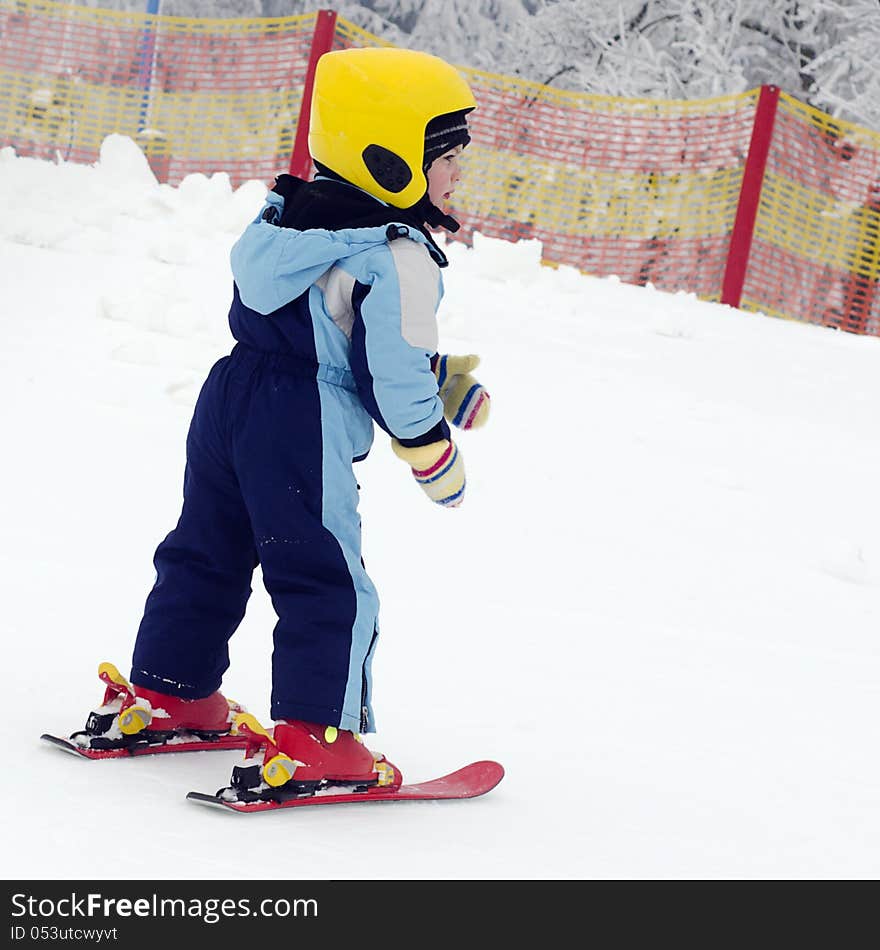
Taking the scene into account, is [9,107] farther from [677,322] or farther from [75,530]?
[75,530]

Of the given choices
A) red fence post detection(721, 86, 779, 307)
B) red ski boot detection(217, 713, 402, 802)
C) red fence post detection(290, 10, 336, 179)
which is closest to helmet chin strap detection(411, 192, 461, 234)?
red ski boot detection(217, 713, 402, 802)

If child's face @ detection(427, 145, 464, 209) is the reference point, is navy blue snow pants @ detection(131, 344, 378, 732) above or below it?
below

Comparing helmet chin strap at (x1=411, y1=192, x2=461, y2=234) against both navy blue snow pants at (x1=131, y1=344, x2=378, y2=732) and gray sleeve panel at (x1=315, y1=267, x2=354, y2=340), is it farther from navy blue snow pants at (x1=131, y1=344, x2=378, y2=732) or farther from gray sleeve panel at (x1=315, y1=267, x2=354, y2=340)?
navy blue snow pants at (x1=131, y1=344, x2=378, y2=732)

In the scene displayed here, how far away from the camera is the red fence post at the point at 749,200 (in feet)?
34.7

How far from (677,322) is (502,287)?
1.09 m

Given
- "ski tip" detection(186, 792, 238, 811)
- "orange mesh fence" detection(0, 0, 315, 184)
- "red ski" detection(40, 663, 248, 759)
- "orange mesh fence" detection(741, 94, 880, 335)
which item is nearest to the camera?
"ski tip" detection(186, 792, 238, 811)

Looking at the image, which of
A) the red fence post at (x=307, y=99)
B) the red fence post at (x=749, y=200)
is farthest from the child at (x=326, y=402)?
the red fence post at (x=749, y=200)

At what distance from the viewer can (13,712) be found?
236 cm

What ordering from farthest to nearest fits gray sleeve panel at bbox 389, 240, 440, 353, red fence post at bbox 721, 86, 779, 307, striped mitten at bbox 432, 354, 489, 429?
red fence post at bbox 721, 86, 779, 307 → striped mitten at bbox 432, 354, 489, 429 → gray sleeve panel at bbox 389, 240, 440, 353

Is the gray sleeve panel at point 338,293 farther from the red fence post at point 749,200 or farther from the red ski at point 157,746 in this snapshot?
the red fence post at point 749,200

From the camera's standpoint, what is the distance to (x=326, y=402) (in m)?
2.19

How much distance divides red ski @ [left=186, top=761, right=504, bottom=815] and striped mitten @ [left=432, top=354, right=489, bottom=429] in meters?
0.63

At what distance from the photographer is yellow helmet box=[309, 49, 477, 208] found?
87.7 inches

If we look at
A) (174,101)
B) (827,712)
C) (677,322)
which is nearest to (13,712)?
(827,712)
